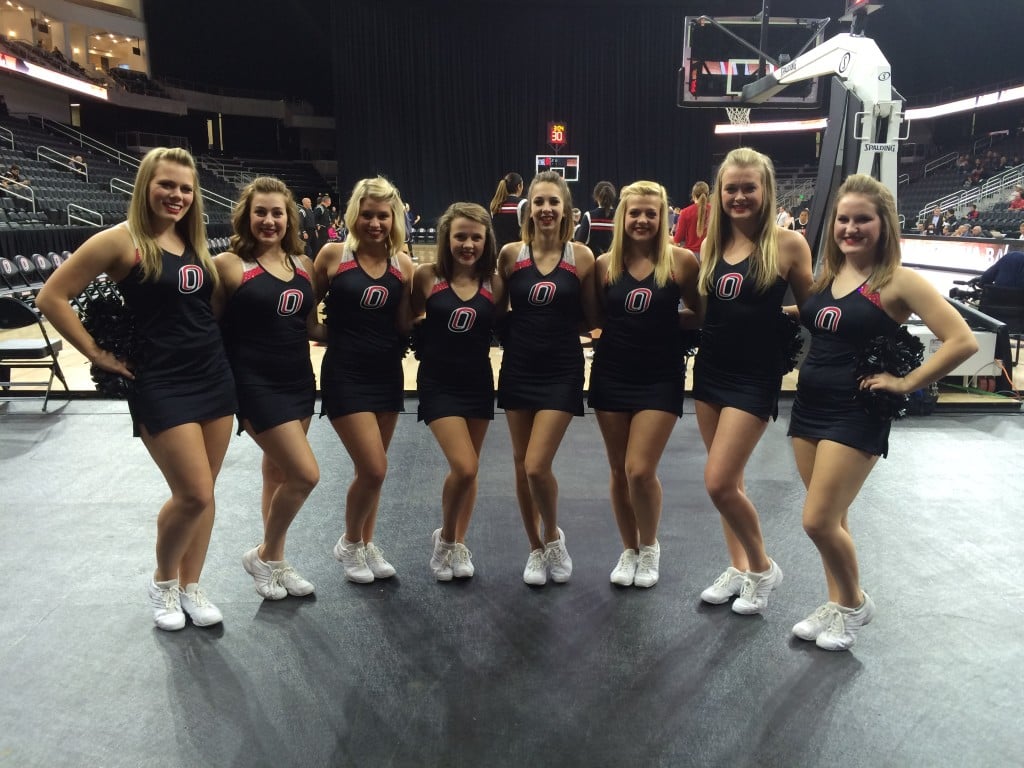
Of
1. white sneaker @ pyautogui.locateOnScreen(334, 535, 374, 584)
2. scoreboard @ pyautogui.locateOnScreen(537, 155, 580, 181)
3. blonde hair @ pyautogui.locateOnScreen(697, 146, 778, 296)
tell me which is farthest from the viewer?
scoreboard @ pyautogui.locateOnScreen(537, 155, 580, 181)

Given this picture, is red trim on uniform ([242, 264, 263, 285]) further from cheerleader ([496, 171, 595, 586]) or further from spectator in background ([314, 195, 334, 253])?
spectator in background ([314, 195, 334, 253])

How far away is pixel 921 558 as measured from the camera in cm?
312

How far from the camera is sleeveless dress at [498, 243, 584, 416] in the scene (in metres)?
2.70

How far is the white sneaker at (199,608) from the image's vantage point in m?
2.55

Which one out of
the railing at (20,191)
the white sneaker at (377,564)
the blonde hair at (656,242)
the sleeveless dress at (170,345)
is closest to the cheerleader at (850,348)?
the blonde hair at (656,242)

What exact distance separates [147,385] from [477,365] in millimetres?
1086

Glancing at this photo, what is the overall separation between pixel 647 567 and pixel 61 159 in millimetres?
18981

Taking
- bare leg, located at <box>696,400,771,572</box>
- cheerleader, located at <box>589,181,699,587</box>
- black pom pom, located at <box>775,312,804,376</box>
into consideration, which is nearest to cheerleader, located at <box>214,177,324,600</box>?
cheerleader, located at <box>589,181,699,587</box>

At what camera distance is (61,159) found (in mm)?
17375

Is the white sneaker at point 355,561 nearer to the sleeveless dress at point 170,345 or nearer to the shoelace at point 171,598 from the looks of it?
the shoelace at point 171,598

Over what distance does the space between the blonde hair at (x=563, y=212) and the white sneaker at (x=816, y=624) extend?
153 cm

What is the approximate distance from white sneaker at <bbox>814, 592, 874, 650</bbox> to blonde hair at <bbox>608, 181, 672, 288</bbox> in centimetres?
122

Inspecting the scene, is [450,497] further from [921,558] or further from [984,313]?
[984,313]

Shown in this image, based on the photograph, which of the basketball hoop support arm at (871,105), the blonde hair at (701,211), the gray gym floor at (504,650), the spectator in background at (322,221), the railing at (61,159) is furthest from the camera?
the railing at (61,159)
